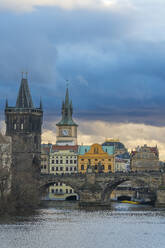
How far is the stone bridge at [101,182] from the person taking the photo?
544 feet

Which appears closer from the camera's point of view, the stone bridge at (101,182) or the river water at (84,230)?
the river water at (84,230)

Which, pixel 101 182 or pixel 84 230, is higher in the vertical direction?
pixel 101 182

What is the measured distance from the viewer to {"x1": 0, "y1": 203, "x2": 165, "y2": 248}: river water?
304ft

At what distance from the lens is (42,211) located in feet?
464

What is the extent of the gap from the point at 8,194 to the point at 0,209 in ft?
24.2

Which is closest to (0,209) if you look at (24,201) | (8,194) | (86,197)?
(8,194)

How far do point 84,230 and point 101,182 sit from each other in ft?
212

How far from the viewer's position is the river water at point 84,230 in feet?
304

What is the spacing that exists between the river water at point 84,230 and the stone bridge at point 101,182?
89.5 feet

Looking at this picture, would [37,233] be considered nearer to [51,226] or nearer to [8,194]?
[51,226]

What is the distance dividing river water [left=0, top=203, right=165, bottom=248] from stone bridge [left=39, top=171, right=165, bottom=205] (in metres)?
27.3

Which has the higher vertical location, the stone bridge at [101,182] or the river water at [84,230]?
the stone bridge at [101,182]

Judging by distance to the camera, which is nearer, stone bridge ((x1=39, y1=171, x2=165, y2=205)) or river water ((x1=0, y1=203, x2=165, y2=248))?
river water ((x1=0, y1=203, x2=165, y2=248))

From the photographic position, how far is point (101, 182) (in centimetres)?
17100
